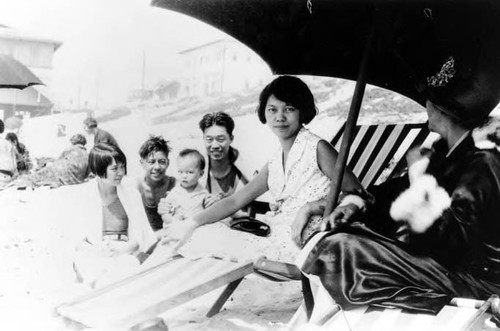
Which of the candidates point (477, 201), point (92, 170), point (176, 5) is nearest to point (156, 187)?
point (92, 170)

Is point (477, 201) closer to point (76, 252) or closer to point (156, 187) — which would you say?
point (156, 187)

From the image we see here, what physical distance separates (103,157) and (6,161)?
89cm

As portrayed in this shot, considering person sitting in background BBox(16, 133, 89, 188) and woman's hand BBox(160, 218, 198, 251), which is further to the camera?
person sitting in background BBox(16, 133, 89, 188)

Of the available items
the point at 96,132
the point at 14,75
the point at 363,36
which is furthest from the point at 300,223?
the point at 14,75

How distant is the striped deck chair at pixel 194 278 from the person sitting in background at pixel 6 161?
1180 millimetres

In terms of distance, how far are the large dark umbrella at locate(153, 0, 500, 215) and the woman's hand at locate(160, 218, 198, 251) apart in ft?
3.61

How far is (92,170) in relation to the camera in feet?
15.5

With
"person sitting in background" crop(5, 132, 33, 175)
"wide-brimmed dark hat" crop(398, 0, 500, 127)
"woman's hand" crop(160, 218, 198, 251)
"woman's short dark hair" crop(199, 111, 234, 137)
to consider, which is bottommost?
"woman's hand" crop(160, 218, 198, 251)

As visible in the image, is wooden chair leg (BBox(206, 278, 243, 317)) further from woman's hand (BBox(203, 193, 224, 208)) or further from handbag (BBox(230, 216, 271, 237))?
woman's hand (BBox(203, 193, 224, 208))

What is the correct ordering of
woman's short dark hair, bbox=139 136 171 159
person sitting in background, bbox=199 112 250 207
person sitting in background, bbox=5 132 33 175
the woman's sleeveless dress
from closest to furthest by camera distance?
the woman's sleeveless dress
person sitting in background, bbox=199 112 250 207
woman's short dark hair, bbox=139 136 171 159
person sitting in background, bbox=5 132 33 175

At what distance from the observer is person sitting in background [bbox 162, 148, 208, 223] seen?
4.51 m

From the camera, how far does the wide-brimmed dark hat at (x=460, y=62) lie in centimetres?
401

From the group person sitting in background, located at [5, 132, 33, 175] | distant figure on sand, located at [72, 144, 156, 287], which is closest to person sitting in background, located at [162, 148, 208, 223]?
distant figure on sand, located at [72, 144, 156, 287]

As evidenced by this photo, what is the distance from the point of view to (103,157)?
4688mm
